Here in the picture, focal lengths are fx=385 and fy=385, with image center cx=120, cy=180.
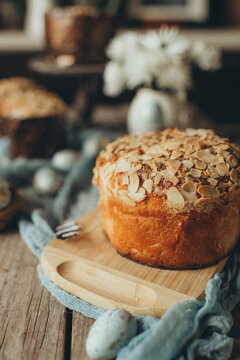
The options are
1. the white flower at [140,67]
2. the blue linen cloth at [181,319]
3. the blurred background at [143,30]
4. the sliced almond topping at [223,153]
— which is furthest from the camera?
the blurred background at [143,30]

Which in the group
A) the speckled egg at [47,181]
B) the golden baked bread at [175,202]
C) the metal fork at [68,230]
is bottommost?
the speckled egg at [47,181]

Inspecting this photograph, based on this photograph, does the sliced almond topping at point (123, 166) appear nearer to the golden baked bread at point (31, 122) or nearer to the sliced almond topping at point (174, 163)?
the sliced almond topping at point (174, 163)

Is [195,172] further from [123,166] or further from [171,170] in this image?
[123,166]

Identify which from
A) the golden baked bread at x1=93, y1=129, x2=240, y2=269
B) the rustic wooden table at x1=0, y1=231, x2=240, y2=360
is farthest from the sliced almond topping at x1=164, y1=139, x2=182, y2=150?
the rustic wooden table at x1=0, y1=231, x2=240, y2=360

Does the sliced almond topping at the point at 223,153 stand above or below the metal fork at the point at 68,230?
above

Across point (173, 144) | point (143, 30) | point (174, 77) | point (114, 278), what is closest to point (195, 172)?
point (173, 144)

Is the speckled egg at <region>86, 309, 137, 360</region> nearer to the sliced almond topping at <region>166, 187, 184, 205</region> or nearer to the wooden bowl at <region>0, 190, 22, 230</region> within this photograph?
the sliced almond topping at <region>166, 187, 184, 205</region>

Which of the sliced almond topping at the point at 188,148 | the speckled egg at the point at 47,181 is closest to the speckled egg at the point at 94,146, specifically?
the speckled egg at the point at 47,181

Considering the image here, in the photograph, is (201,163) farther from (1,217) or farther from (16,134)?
(16,134)
